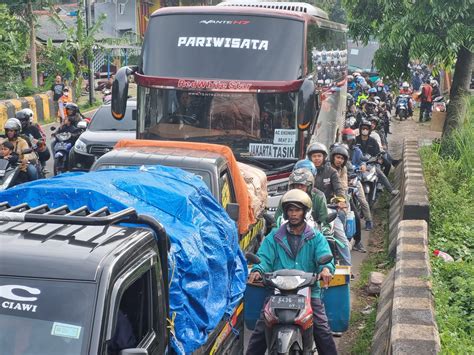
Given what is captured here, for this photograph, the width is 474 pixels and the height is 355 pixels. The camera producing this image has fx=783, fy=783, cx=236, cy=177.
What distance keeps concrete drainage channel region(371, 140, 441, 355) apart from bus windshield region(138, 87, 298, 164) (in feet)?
6.25

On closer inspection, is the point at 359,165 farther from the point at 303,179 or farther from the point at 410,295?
the point at 410,295

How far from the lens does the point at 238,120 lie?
10.7 meters

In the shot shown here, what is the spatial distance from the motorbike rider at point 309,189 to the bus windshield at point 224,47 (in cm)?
345

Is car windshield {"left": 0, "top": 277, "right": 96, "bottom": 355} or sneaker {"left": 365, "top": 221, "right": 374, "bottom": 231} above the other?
car windshield {"left": 0, "top": 277, "right": 96, "bottom": 355}

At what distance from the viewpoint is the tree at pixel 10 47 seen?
26.6 m

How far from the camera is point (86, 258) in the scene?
3734mm

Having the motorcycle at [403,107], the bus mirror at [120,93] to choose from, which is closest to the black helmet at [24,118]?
the bus mirror at [120,93]

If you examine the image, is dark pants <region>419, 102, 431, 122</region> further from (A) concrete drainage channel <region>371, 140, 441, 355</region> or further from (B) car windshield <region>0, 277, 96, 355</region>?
(B) car windshield <region>0, 277, 96, 355</region>

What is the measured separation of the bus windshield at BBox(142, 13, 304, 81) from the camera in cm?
1079

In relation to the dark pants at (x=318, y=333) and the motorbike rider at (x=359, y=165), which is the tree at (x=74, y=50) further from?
the dark pants at (x=318, y=333)

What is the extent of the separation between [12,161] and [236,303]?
611 cm

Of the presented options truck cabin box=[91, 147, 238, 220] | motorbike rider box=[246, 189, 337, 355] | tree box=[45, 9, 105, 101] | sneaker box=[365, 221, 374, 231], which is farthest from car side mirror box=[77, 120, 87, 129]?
tree box=[45, 9, 105, 101]

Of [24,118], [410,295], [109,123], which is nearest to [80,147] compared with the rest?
[109,123]

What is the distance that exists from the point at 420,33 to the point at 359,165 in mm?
2743
